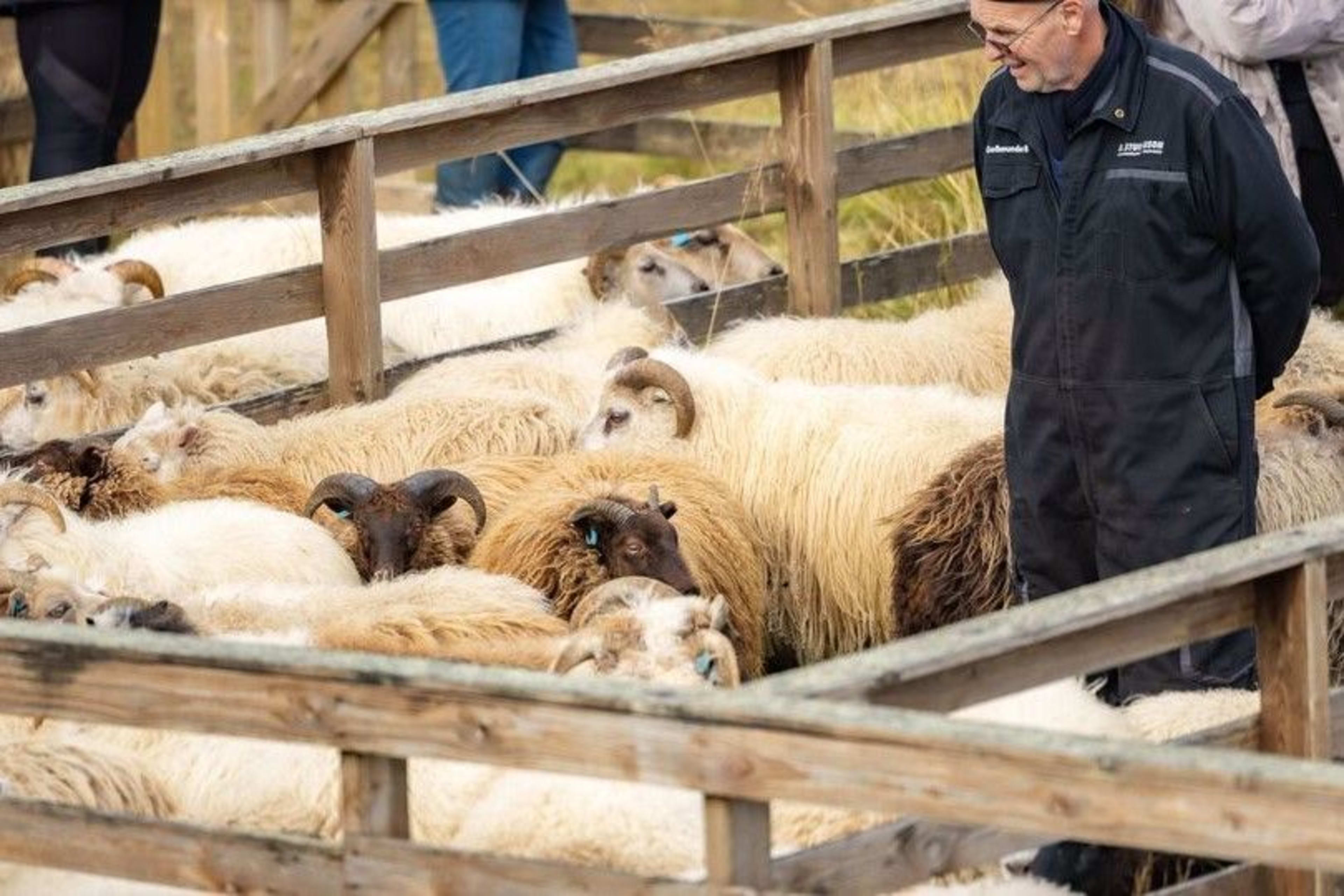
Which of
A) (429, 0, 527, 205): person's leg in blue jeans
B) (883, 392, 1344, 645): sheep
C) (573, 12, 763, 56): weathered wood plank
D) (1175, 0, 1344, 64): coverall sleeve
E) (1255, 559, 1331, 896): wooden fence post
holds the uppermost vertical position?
(573, 12, 763, 56): weathered wood plank

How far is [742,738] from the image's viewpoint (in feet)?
13.8

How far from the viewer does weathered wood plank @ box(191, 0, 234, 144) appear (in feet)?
44.4

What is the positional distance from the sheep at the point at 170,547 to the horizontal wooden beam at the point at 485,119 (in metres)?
0.87

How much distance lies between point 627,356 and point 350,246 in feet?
3.26

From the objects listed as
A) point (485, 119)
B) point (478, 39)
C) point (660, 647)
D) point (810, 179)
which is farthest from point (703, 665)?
point (478, 39)

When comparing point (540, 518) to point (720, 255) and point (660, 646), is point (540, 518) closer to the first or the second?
point (660, 646)

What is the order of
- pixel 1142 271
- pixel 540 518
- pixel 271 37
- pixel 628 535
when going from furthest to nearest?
pixel 271 37
pixel 540 518
pixel 628 535
pixel 1142 271

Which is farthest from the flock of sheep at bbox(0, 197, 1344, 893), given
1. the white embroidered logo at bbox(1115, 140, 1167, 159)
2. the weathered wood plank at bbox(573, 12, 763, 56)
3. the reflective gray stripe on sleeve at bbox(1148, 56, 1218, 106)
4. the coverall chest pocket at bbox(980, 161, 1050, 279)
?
the weathered wood plank at bbox(573, 12, 763, 56)

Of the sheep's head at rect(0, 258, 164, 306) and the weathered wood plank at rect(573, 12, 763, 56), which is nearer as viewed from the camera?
the sheep's head at rect(0, 258, 164, 306)

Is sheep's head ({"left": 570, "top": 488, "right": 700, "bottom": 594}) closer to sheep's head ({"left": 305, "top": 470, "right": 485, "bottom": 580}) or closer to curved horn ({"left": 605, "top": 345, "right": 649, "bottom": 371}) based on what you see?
sheep's head ({"left": 305, "top": 470, "right": 485, "bottom": 580})

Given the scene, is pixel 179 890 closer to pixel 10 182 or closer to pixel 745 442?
pixel 745 442

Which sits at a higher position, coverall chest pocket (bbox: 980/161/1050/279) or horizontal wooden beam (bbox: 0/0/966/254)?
horizontal wooden beam (bbox: 0/0/966/254)

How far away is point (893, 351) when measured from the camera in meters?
9.16

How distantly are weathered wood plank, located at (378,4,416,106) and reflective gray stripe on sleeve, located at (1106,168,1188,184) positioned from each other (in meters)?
7.68
